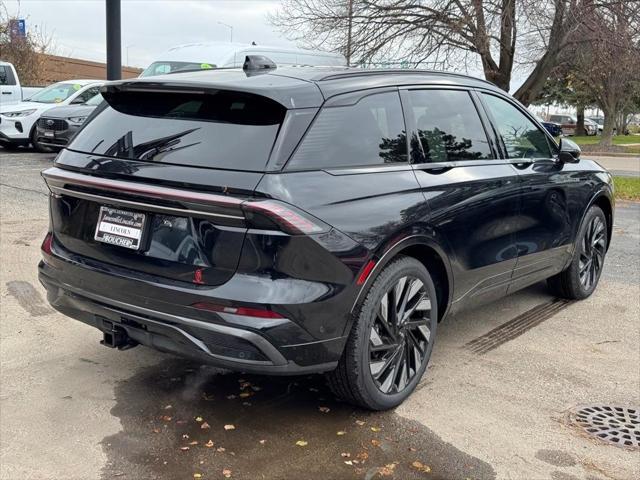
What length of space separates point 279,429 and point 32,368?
5.35 ft

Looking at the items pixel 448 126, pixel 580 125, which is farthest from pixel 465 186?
pixel 580 125

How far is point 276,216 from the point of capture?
2842mm

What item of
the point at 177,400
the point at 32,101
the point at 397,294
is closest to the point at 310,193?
the point at 397,294

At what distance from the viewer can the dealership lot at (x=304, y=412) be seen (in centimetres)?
303

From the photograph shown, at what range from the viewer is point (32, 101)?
15914mm

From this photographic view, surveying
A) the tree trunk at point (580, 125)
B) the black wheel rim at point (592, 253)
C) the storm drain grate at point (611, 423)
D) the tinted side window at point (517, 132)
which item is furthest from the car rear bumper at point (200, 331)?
the tree trunk at point (580, 125)

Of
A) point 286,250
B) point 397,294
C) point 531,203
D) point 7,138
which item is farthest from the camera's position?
point 7,138

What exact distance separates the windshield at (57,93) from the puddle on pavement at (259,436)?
44.1ft

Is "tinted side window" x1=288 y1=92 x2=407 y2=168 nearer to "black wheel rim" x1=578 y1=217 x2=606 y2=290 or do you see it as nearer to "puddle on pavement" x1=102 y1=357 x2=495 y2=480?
"puddle on pavement" x1=102 y1=357 x2=495 y2=480

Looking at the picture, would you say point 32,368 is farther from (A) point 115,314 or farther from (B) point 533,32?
(B) point 533,32

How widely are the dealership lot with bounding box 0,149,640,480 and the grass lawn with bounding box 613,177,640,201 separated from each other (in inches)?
356

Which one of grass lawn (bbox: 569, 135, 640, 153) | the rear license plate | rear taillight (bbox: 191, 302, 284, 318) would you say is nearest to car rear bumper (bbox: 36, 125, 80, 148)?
the rear license plate

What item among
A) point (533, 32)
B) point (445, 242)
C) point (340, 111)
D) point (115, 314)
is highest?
point (533, 32)

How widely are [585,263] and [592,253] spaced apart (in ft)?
0.50
